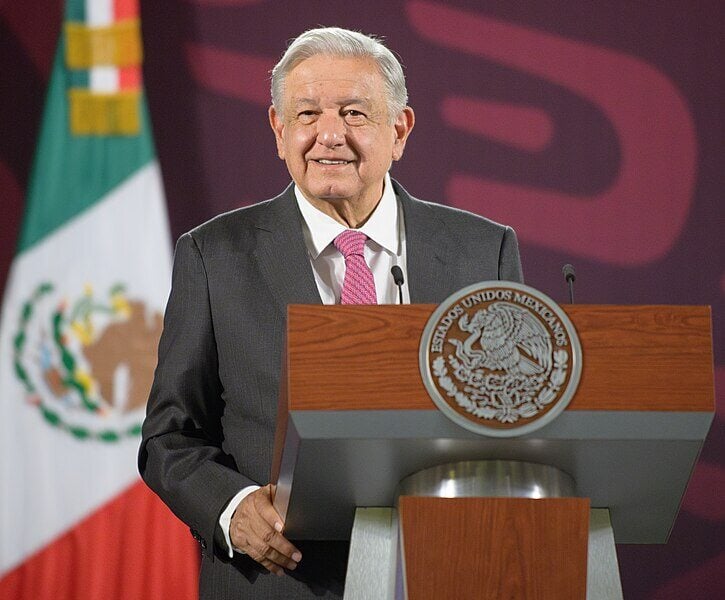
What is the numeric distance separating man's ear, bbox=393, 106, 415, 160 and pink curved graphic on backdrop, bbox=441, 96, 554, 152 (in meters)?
1.13

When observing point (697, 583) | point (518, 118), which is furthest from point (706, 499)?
point (518, 118)

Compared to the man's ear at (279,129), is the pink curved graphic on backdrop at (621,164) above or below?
above

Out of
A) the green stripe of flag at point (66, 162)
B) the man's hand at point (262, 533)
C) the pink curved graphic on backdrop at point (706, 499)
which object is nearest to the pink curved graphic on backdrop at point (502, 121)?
the green stripe of flag at point (66, 162)

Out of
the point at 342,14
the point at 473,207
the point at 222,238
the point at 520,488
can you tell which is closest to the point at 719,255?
the point at 473,207

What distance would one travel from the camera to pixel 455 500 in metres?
1.30

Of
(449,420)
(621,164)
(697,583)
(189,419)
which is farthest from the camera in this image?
(621,164)

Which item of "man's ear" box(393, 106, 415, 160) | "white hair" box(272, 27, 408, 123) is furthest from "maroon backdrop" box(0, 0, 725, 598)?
"white hair" box(272, 27, 408, 123)

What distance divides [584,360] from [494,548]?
0.23 meters

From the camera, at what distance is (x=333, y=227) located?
217 cm

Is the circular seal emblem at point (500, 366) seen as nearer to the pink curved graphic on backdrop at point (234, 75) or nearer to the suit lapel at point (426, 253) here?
the suit lapel at point (426, 253)

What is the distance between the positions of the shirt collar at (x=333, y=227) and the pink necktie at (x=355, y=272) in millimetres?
25

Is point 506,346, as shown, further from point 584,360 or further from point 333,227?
point 333,227

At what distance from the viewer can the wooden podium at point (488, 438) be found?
128 centimetres

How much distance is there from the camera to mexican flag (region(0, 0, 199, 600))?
337 centimetres
